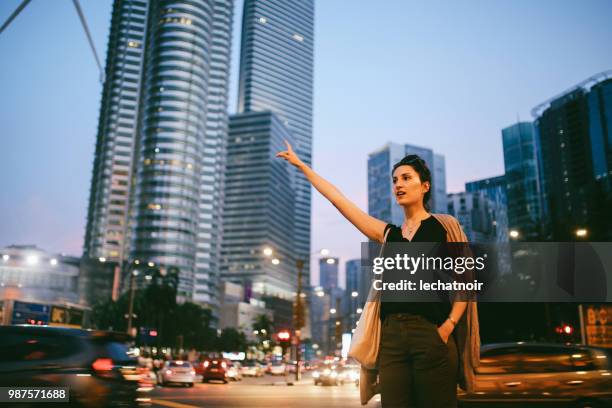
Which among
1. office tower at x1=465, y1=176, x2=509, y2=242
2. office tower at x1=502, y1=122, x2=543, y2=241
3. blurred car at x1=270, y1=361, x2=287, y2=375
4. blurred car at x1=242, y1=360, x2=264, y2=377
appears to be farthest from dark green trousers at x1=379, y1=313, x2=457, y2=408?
office tower at x1=502, y1=122, x2=543, y2=241

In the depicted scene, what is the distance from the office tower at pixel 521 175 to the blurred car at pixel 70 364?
78677 mm

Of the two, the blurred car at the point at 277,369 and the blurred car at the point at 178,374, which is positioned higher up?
the blurred car at the point at 178,374

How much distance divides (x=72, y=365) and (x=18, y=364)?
60cm

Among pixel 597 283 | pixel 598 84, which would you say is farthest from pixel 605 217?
pixel 598 84

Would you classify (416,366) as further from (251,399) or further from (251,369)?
(251,369)

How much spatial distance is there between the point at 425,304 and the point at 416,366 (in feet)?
1.04

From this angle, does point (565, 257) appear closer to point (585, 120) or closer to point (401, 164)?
point (401, 164)

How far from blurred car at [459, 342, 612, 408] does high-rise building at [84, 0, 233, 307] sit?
427ft

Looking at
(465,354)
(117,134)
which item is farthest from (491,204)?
(117,134)

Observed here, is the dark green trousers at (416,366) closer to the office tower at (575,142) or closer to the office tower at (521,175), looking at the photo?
the office tower at (521,175)

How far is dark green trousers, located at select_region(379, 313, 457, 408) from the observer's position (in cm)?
264

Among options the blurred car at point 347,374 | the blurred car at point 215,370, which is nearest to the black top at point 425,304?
the blurred car at point 215,370

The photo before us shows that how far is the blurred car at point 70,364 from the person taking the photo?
20.4 feet

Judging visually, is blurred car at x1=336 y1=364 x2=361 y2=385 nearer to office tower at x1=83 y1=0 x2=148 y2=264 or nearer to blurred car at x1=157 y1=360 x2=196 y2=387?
blurred car at x1=157 y1=360 x2=196 y2=387
